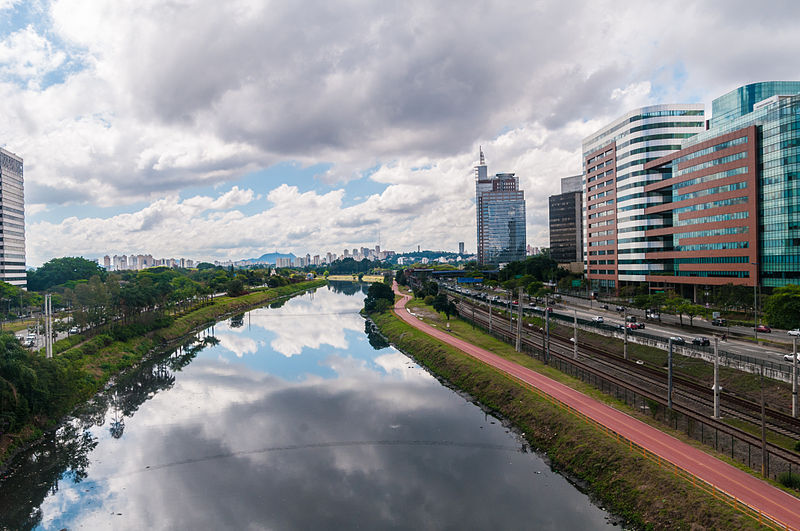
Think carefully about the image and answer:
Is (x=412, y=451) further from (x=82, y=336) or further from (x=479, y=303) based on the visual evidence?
(x=479, y=303)

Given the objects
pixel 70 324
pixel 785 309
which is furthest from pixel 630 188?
pixel 70 324

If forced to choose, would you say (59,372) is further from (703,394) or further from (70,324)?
(703,394)

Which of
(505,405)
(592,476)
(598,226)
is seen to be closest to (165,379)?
(505,405)

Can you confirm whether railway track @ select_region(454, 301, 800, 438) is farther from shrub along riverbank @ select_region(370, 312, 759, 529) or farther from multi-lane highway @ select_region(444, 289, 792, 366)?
shrub along riverbank @ select_region(370, 312, 759, 529)

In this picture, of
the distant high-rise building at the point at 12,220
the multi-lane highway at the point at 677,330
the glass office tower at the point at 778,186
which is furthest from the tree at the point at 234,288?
the glass office tower at the point at 778,186

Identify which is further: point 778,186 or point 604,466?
point 778,186

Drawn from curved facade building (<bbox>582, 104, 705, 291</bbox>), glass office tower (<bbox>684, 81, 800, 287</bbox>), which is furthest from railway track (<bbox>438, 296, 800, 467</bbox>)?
curved facade building (<bbox>582, 104, 705, 291</bbox>)

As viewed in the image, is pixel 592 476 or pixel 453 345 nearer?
pixel 592 476
